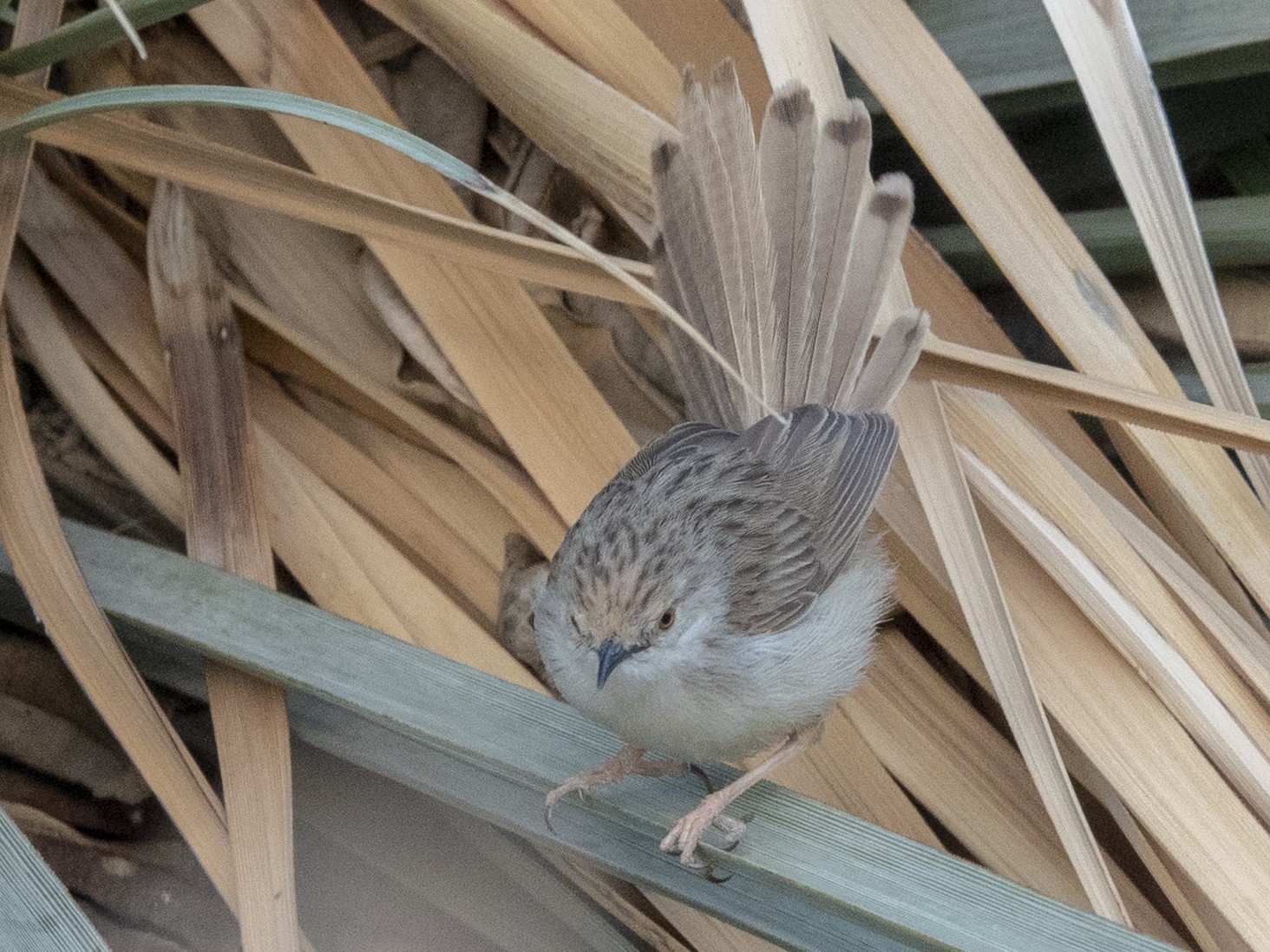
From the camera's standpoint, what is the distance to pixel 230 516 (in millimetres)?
2412

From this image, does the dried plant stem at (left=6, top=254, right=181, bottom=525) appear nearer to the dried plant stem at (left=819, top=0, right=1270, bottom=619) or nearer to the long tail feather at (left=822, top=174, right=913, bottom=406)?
the long tail feather at (left=822, top=174, right=913, bottom=406)

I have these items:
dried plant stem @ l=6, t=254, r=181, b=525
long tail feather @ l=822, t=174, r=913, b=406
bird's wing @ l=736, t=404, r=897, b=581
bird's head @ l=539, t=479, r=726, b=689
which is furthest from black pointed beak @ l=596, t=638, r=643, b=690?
dried plant stem @ l=6, t=254, r=181, b=525

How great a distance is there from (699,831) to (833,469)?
643 millimetres

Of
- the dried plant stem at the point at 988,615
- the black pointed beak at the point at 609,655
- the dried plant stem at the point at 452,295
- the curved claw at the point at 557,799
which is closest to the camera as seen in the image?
the black pointed beak at the point at 609,655

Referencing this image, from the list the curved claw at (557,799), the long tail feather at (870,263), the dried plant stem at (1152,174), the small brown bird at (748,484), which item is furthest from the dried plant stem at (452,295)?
the dried plant stem at (1152,174)

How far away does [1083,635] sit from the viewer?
7.43 ft

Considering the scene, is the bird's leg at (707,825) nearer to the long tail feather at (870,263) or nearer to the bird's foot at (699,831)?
the bird's foot at (699,831)

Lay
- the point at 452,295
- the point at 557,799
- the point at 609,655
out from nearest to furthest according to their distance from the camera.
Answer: the point at 609,655
the point at 557,799
the point at 452,295

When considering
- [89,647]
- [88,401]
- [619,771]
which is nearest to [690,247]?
[619,771]

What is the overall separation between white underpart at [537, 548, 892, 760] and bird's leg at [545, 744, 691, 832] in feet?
0.18

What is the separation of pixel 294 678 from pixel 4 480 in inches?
26.1

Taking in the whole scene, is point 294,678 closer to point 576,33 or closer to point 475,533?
point 475,533

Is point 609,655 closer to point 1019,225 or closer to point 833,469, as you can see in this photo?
point 833,469

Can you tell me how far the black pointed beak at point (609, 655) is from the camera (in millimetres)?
1780
